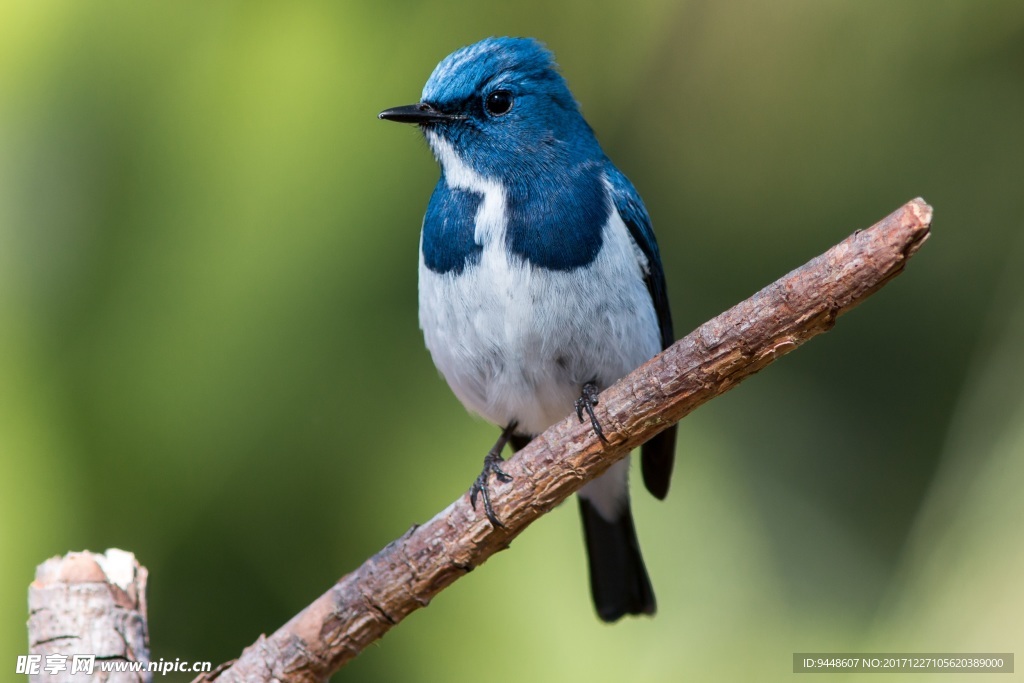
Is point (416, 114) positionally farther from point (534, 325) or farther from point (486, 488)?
point (486, 488)

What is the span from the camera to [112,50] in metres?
3.03

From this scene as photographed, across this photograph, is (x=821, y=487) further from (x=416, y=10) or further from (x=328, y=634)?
(x=416, y=10)

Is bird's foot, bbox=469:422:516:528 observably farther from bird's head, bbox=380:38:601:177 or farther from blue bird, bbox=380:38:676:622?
bird's head, bbox=380:38:601:177

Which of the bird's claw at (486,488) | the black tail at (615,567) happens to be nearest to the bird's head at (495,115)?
the bird's claw at (486,488)

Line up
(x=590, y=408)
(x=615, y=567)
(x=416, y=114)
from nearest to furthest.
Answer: (x=590, y=408) < (x=416, y=114) < (x=615, y=567)

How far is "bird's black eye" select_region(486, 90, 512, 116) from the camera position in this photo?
3.18 m

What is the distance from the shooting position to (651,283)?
3.25m

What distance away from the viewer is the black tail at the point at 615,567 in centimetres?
319

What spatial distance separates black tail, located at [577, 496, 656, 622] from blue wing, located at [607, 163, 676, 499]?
0.74 feet

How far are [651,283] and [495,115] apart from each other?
67cm

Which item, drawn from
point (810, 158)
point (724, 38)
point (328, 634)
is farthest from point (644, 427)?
point (724, 38)

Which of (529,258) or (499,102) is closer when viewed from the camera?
(529,258)

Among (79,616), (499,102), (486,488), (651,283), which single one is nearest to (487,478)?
(486,488)

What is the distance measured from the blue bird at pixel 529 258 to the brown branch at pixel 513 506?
0.15 m
